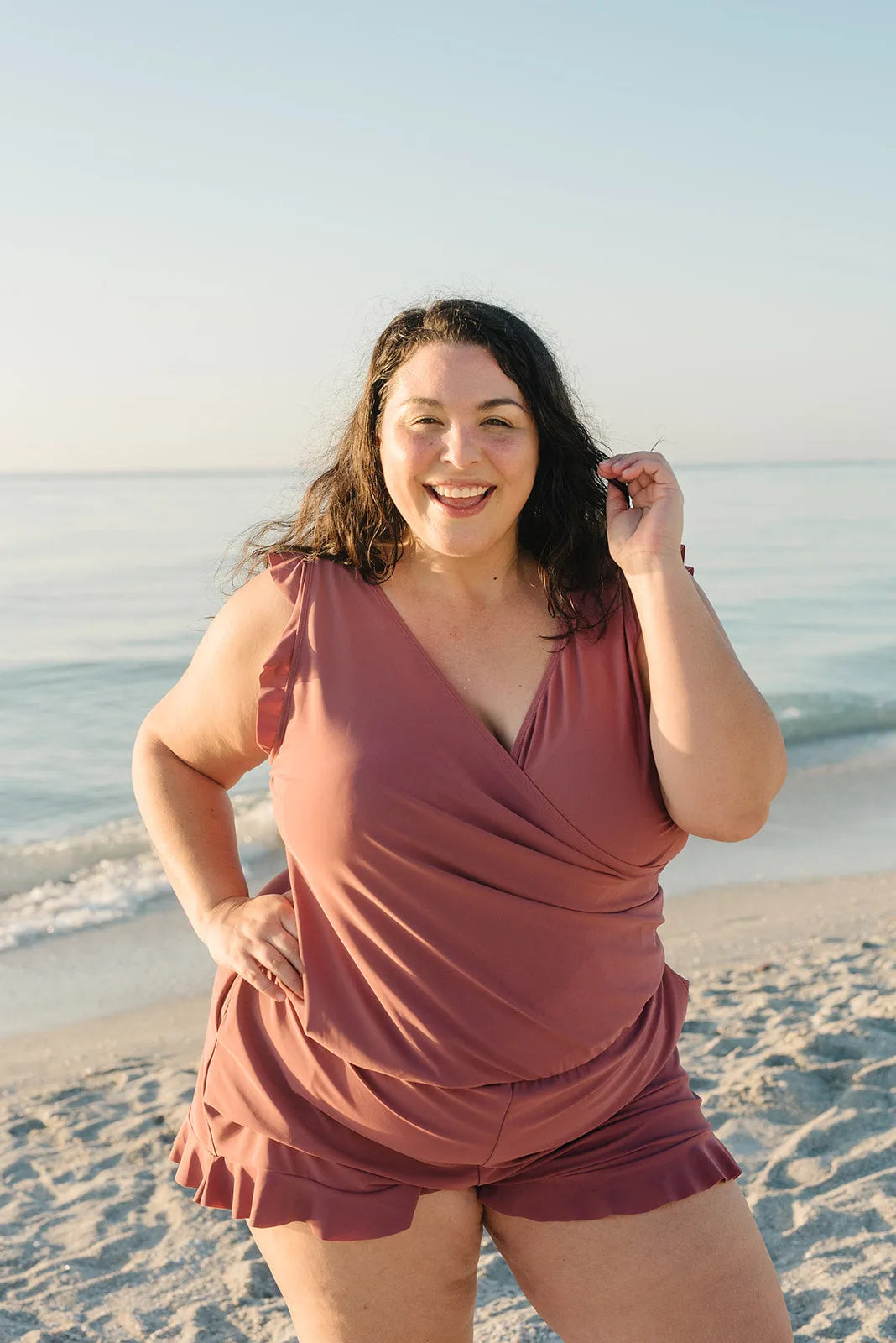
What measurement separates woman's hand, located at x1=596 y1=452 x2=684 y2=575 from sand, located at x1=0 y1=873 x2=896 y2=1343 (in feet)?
7.79

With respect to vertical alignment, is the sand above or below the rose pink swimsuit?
below

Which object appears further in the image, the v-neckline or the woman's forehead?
the woman's forehead

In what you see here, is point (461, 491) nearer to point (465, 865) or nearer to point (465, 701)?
point (465, 701)

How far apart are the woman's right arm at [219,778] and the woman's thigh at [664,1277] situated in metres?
0.63

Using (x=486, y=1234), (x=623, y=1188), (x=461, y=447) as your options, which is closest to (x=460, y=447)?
(x=461, y=447)

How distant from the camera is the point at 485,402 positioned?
7.40 feet

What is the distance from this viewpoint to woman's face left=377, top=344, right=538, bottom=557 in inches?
88.3

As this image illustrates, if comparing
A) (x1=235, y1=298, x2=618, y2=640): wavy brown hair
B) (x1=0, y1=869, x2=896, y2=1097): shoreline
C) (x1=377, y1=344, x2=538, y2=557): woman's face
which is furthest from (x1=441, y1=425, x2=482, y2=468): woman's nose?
(x1=0, y1=869, x2=896, y2=1097): shoreline

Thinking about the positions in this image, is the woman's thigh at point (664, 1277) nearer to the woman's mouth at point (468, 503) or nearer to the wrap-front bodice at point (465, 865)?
the wrap-front bodice at point (465, 865)

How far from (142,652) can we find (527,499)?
47.1 feet

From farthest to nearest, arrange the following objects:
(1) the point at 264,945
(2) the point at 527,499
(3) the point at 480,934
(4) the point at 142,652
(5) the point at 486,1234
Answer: (4) the point at 142,652, (5) the point at 486,1234, (2) the point at 527,499, (1) the point at 264,945, (3) the point at 480,934

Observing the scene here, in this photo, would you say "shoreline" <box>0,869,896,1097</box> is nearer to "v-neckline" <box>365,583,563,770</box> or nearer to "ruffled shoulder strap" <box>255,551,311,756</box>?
"ruffled shoulder strap" <box>255,551,311,756</box>

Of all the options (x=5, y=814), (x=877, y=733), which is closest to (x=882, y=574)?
(x=877, y=733)

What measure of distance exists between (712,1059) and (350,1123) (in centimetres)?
340
